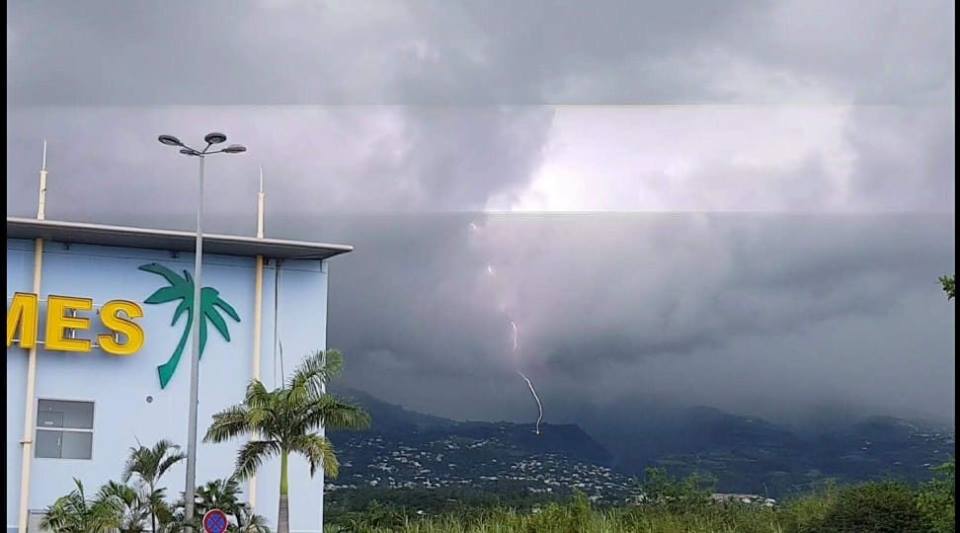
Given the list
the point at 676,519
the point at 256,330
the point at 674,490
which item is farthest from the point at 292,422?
the point at 674,490

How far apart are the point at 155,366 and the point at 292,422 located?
221 cm

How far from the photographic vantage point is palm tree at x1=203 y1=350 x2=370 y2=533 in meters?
9.18

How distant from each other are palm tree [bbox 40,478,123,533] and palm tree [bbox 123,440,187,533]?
275 mm

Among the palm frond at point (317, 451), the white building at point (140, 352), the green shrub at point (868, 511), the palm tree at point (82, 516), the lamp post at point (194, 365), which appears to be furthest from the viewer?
the green shrub at point (868, 511)

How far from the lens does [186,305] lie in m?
10.9

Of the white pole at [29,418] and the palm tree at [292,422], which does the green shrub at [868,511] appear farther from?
the white pole at [29,418]

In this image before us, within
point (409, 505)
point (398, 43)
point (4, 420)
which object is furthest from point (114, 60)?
point (409, 505)

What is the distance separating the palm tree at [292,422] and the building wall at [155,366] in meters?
1.45

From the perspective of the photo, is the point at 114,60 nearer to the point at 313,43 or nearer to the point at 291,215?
the point at 313,43

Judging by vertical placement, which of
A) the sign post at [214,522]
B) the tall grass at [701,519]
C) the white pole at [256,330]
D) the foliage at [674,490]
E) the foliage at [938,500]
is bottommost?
the tall grass at [701,519]

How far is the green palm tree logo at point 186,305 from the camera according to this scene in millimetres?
10828

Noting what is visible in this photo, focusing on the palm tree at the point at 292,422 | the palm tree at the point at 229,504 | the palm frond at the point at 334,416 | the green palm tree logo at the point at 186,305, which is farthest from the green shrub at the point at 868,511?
the green palm tree logo at the point at 186,305

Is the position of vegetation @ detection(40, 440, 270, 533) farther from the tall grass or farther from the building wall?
the tall grass

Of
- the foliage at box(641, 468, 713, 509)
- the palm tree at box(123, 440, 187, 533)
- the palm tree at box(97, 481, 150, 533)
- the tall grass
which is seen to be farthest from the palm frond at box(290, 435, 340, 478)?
the foliage at box(641, 468, 713, 509)
